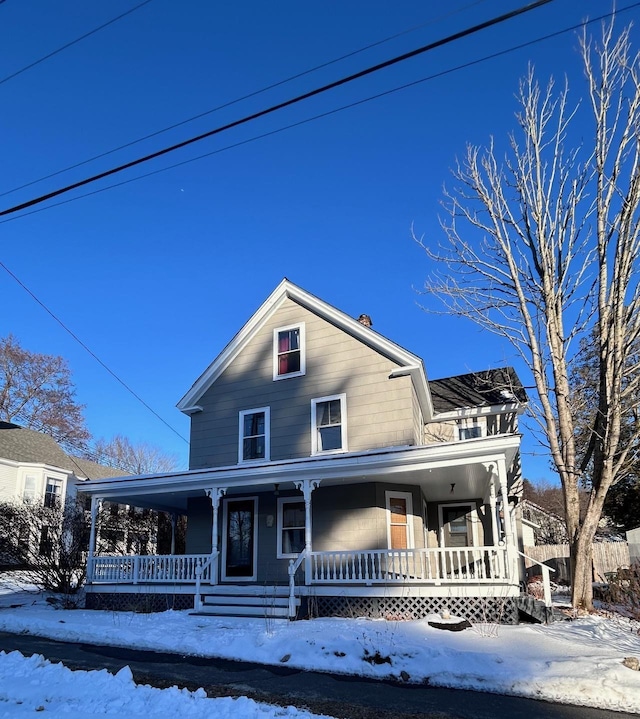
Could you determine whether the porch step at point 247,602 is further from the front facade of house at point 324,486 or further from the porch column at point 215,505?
the porch column at point 215,505

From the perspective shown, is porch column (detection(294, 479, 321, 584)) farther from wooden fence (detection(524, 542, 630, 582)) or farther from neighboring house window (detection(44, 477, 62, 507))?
neighboring house window (detection(44, 477, 62, 507))

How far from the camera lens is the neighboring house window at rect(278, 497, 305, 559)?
14672mm

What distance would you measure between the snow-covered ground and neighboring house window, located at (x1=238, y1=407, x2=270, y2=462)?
488cm

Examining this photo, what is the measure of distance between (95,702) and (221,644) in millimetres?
3432

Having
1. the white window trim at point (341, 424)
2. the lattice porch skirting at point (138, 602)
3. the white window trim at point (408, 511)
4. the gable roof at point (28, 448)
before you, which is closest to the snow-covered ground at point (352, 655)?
the lattice porch skirting at point (138, 602)

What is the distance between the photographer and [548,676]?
7078mm

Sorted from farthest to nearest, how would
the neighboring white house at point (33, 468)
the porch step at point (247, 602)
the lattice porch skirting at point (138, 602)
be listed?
1. the neighboring white house at point (33, 468)
2. the lattice porch skirting at point (138, 602)
3. the porch step at point (247, 602)

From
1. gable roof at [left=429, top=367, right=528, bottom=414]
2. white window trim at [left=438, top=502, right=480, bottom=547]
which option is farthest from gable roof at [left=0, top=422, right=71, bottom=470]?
white window trim at [left=438, top=502, right=480, bottom=547]

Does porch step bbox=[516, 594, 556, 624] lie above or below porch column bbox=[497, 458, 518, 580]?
Result: below

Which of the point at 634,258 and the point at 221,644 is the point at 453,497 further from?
the point at 221,644

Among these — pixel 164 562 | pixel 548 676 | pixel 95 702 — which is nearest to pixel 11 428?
pixel 164 562

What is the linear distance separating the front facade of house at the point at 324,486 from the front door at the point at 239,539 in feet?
0.13

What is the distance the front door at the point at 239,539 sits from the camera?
15148 millimetres

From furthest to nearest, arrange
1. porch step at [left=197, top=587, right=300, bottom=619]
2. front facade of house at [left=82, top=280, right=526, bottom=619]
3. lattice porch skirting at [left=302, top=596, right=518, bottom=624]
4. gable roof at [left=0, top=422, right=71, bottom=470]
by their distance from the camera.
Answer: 1. gable roof at [left=0, top=422, right=71, bottom=470]
2. porch step at [left=197, top=587, right=300, bottom=619]
3. front facade of house at [left=82, top=280, right=526, bottom=619]
4. lattice porch skirting at [left=302, top=596, right=518, bottom=624]
